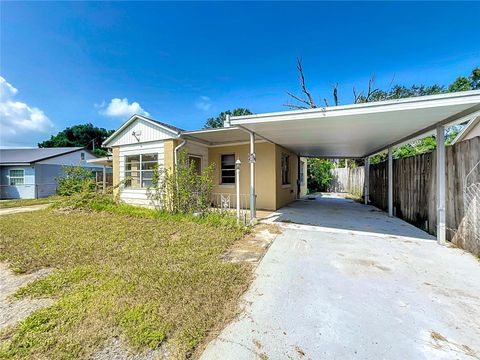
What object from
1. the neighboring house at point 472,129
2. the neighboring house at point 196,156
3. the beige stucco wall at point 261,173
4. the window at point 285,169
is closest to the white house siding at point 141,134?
the neighboring house at point 196,156

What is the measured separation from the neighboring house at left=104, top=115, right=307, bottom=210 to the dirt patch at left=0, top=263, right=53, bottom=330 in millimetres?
5026

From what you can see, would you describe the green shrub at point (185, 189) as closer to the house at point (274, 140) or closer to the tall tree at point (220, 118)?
the house at point (274, 140)

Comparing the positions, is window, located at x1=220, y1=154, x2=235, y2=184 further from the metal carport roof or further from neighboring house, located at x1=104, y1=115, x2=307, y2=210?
the metal carport roof

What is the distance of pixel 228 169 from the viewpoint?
9.19 m

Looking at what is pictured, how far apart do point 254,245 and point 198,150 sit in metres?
5.57

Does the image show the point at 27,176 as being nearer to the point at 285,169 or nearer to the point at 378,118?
the point at 285,169

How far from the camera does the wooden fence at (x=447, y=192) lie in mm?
3766

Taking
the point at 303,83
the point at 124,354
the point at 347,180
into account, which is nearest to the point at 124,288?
the point at 124,354

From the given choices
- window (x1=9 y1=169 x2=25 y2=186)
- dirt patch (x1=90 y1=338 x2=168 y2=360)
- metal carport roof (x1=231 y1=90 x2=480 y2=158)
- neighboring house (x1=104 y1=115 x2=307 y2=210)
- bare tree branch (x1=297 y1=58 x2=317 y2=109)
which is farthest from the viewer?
bare tree branch (x1=297 y1=58 x2=317 y2=109)

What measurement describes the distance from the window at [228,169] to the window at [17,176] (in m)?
17.2

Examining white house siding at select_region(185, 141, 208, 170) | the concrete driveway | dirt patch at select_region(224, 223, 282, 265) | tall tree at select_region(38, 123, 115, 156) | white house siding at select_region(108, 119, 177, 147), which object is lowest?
the concrete driveway

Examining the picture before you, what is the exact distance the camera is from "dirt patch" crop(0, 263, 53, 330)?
2.21 metres

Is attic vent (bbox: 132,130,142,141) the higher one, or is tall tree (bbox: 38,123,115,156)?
tall tree (bbox: 38,123,115,156)

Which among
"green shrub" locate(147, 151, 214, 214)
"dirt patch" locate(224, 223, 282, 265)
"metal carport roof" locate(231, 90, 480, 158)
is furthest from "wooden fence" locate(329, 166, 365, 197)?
"green shrub" locate(147, 151, 214, 214)
